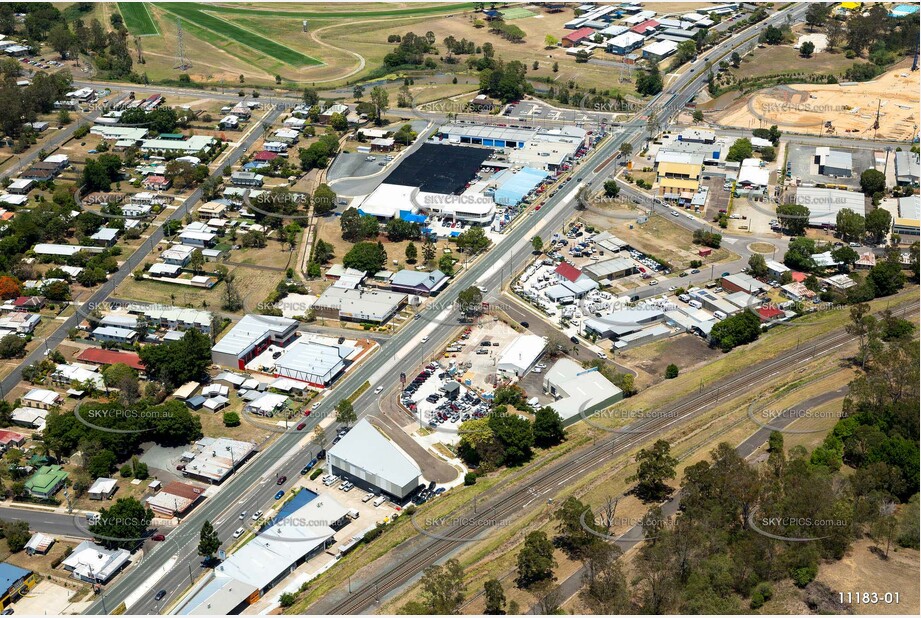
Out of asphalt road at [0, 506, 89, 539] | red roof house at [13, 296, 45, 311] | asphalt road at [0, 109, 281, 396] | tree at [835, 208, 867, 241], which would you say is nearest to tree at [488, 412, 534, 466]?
asphalt road at [0, 506, 89, 539]

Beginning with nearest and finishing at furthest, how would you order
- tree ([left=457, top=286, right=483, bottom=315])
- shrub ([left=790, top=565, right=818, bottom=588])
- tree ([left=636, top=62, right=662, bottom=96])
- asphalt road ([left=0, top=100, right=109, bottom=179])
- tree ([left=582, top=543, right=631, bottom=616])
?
tree ([left=582, top=543, right=631, bottom=616]) → shrub ([left=790, top=565, right=818, bottom=588]) → tree ([left=457, top=286, right=483, bottom=315]) → asphalt road ([left=0, top=100, right=109, bottom=179]) → tree ([left=636, top=62, right=662, bottom=96])

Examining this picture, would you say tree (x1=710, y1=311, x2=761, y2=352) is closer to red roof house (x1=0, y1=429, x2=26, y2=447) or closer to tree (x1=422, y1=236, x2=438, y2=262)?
tree (x1=422, y1=236, x2=438, y2=262)

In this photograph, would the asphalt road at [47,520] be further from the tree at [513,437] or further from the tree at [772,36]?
the tree at [772,36]

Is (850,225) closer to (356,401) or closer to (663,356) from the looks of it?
(663,356)

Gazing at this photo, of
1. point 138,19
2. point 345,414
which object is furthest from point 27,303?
point 138,19

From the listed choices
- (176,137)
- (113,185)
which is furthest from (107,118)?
(113,185)

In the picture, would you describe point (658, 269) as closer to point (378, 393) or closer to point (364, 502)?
point (378, 393)
